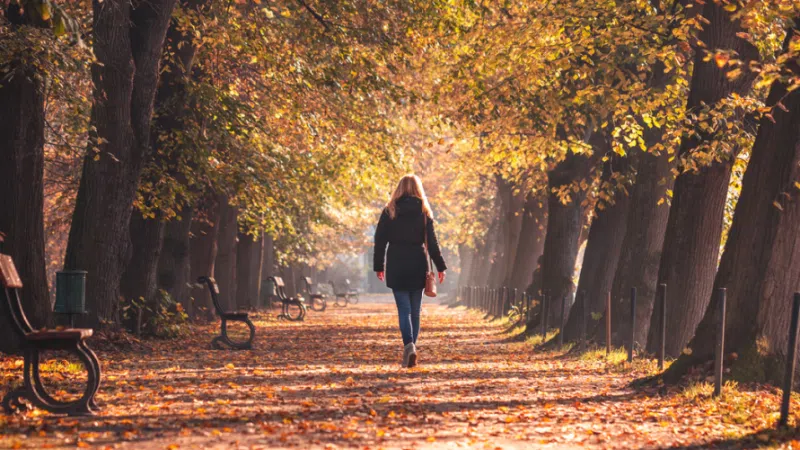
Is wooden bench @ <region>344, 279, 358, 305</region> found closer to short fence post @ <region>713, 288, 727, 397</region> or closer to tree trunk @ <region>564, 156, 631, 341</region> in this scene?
tree trunk @ <region>564, 156, 631, 341</region>

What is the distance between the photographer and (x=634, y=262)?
17.4 metres

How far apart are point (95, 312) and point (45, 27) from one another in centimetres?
422

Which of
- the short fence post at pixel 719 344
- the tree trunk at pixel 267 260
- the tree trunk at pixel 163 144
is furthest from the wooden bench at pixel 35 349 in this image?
the tree trunk at pixel 267 260

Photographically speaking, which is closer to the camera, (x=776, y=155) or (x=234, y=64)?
(x=776, y=155)

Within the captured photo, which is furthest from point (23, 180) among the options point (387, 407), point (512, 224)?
point (512, 224)

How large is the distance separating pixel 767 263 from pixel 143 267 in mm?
10848

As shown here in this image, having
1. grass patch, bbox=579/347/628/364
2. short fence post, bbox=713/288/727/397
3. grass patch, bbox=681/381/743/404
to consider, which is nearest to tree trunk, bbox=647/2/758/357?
→ grass patch, bbox=579/347/628/364

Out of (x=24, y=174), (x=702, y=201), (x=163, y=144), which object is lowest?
(x=24, y=174)

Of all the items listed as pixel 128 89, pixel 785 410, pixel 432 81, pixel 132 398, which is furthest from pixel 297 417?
pixel 432 81

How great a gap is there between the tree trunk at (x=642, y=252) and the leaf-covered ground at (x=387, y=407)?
1460 mm

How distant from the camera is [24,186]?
13367mm

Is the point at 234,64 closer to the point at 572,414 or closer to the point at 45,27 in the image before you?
the point at 45,27

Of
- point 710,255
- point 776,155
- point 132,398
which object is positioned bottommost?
point 132,398

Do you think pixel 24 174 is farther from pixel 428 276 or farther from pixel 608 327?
pixel 608 327
